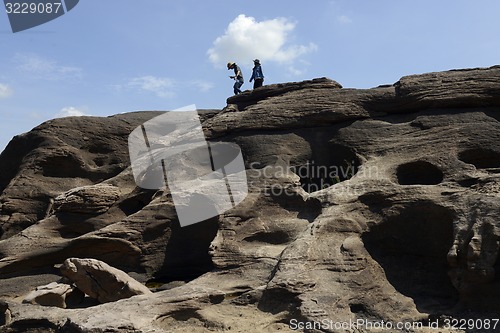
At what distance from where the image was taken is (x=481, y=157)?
10039 millimetres

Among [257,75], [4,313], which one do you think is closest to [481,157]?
[257,75]

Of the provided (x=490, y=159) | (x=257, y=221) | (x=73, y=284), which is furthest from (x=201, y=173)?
(x=490, y=159)

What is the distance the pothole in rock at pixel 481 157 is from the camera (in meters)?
9.91

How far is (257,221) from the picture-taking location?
1020 centimetres

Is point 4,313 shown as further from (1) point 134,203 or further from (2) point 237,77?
(2) point 237,77

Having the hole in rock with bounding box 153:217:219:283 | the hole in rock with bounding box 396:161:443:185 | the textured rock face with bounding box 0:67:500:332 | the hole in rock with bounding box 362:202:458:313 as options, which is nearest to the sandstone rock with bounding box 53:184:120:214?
the textured rock face with bounding box 0:67:500:332

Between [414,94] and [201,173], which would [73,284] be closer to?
[201,173]

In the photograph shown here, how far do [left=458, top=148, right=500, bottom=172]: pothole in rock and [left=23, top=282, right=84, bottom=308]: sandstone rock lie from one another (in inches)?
284

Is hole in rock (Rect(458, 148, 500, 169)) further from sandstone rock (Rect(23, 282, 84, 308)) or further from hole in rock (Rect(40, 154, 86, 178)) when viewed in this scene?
hole in rock (Rect(40, 154, 86, 178))

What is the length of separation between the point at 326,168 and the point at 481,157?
2.95 m

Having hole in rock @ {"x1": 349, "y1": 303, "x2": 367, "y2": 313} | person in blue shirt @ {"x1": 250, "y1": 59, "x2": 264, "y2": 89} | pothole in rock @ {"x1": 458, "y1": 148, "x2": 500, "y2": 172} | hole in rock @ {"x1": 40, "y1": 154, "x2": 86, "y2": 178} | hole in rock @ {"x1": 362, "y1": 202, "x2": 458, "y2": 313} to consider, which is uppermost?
person in blue shirt @ {"x1": 250, "y1": 59, "x2": 264, "y2": 89}

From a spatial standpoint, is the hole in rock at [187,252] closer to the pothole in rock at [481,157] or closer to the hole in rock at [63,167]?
the pothole in rock at [481,157]

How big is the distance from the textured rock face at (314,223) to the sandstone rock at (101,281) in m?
1.15

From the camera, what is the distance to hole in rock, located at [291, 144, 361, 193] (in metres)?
11.2
